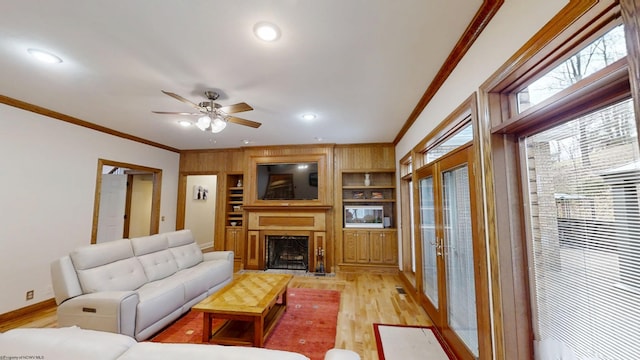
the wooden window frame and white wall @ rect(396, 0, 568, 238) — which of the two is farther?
white wall @ rect(396, 0, 568, 238)

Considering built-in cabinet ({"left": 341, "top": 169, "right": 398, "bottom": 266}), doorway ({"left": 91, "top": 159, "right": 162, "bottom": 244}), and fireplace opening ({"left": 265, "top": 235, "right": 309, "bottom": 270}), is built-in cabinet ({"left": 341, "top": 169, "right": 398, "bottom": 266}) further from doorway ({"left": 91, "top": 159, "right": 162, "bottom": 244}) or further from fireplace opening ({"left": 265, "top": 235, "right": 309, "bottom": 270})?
doorway ({"left": 91, "top": 159, "right": 162, "bottom": 244})

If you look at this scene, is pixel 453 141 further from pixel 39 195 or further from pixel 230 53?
pixel 39 195

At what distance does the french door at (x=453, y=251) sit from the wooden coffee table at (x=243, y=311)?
1.79 meters

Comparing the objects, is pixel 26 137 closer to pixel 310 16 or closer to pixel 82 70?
pixel 82 70

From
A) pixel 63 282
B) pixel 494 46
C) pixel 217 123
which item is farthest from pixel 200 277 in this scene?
pixel 494 46

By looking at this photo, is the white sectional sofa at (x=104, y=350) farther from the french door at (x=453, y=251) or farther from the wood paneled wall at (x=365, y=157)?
the wood paneled wall at (x=365, y=157)

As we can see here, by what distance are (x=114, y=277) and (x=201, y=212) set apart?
4.81 m

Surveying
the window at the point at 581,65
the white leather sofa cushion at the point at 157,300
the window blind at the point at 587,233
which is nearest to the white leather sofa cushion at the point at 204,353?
the window blind at the point at 587,233

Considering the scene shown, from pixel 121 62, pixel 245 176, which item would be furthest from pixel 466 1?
pixel 245 176

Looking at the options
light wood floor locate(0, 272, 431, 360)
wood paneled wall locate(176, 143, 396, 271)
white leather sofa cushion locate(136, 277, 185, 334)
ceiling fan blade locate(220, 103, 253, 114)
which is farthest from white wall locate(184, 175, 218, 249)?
ceiling fan blade locate(220, 103, 253, 114)

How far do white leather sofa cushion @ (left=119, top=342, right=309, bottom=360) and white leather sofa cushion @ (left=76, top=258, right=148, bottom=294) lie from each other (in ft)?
7.04

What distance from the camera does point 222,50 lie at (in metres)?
2.04

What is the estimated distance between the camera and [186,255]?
148 inches

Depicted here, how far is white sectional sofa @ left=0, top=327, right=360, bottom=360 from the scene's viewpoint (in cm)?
94
